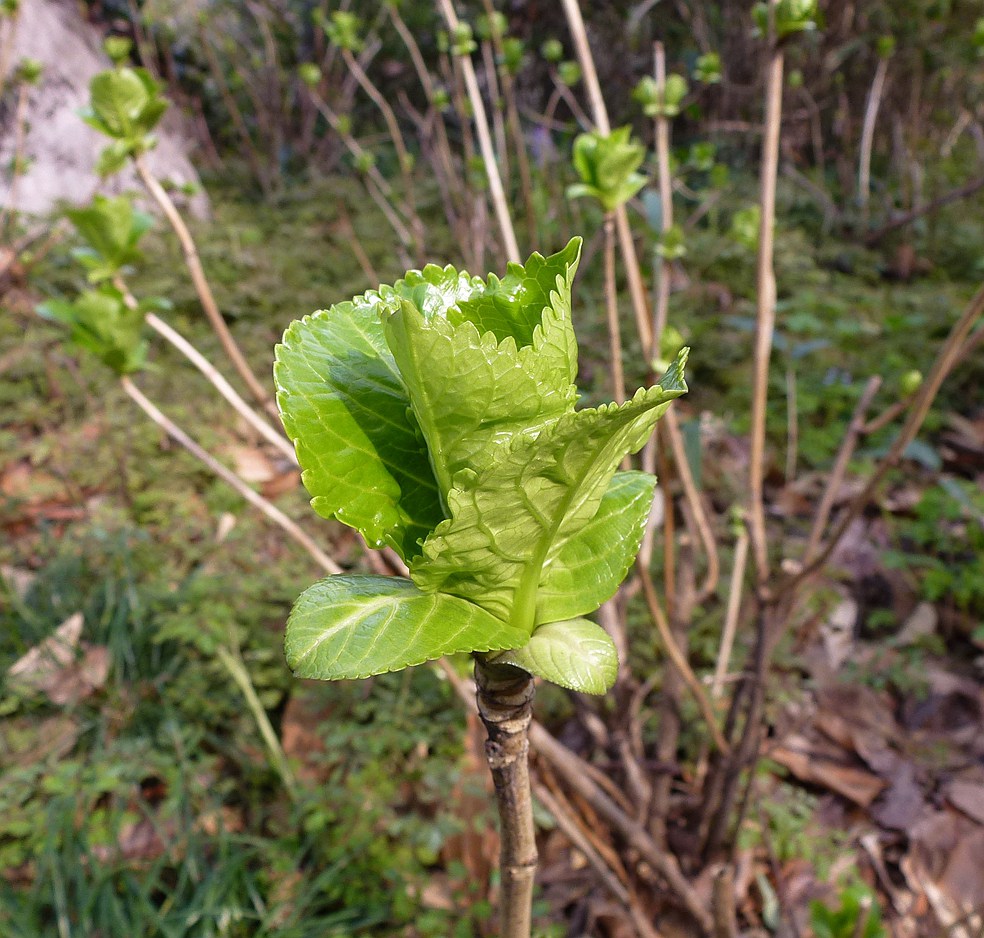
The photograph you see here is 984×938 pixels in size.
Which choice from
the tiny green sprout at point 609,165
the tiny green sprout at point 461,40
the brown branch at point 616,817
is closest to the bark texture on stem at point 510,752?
the brown branch at point 616,817

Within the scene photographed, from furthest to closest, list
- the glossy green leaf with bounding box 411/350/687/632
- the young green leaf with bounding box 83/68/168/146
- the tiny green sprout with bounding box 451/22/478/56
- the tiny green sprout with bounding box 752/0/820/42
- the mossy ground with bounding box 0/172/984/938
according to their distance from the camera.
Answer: the mossy ground with bounding box 0/172/984/938
the tiny green sprout with bounding box 451/22/478/56
the young green leaf with bounding box 83/68/168/146
the tiny green sprout with bounding box 752/0/820/42
the glossy green leaf with bounding box 411/350/687/632

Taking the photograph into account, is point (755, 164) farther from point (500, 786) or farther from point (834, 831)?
point (500, 786)

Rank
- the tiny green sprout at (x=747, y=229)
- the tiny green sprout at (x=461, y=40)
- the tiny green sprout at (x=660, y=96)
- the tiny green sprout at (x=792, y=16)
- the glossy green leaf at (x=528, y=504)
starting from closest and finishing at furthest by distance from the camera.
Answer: the glossy green leaf at (x=528, y=504) < the tiny green sprout at (x=792, y=16) < the tiny green sprout at (x=660, y=96) < the tiny green sprout at (x=461, y=40) < the tiny green sprout at (x=747, y=229)

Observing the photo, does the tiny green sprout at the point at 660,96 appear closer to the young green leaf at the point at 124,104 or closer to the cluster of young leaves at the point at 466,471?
the young green leaf at the point at 124,104

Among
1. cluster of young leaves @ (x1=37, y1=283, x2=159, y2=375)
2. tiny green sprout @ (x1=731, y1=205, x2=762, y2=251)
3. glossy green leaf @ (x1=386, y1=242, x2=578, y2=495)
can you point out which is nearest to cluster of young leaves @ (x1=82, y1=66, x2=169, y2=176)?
cluster of young leaves @ (x1=37, y1=283, x2=159, y2=375)

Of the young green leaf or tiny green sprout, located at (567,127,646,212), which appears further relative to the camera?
the young green leaf

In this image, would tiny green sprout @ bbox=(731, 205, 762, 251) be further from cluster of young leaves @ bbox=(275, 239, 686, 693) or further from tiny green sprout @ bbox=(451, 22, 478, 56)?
cluster of young leaves @ bbox=(275, 239, 686, 693)

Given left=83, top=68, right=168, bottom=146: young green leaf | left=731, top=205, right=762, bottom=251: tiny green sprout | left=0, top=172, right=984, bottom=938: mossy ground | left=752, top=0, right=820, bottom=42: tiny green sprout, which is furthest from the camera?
left=0, top=172, right=984, bottom=938: mossy ground
